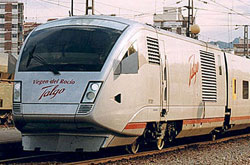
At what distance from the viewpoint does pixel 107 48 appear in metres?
9.83

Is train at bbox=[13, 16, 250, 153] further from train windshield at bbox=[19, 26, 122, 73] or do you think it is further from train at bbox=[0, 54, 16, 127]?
train at bbox=[0, 54, 16, 127]

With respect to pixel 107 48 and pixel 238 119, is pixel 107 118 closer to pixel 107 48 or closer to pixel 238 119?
pixel 107 48

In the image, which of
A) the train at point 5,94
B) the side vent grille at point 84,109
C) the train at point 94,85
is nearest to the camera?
the side vent grille at point 84,109

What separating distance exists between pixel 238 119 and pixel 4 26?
314ft

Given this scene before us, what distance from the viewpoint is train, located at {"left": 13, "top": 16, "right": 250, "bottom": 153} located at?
9.40 meters

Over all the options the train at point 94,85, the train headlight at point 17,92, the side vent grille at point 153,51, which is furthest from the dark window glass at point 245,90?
the train headlight at point 17,92

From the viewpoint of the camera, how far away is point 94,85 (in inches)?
369

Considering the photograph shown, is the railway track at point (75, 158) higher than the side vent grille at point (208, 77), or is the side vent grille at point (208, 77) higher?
the side vent grille at point (208, 77)

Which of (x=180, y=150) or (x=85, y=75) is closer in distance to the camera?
(x=85, y=75)

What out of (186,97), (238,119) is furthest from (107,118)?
(238,119)

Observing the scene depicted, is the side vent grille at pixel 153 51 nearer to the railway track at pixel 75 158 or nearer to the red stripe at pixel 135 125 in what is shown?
the red stripe at pixel 135 125

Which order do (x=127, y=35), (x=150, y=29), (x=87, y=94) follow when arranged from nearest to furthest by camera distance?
(x=87, y=94) → (x=127, y=35) → (x=150, y=29)

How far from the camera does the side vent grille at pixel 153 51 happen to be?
432 inches

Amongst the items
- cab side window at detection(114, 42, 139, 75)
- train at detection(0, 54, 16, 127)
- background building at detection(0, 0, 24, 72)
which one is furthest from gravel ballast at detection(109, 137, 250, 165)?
background building at detection(0, 0, 24, 72)
